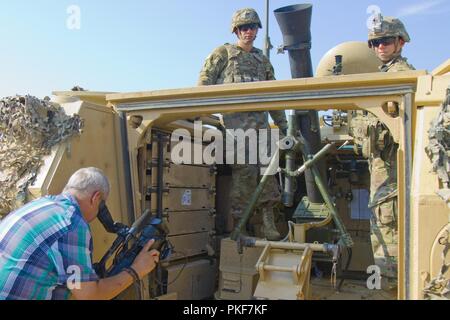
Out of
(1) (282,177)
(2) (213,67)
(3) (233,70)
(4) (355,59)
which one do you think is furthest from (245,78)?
(4) (355,59)

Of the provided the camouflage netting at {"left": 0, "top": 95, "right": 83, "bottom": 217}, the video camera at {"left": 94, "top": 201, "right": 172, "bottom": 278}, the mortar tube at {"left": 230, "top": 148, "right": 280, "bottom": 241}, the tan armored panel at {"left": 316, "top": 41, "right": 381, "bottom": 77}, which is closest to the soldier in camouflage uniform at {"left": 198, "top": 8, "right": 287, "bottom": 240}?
the mortar tube at {"left": 230, "top": 148, "right": 280, "bottom": 241}

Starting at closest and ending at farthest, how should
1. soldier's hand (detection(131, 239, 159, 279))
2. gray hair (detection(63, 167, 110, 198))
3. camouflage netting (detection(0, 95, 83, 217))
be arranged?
gray hair (detection(63, 167, 110, 198))
soldier's hand (detection(131, 239, 159, 279))
camouflage netting (detection(0, 95, 83, 217))

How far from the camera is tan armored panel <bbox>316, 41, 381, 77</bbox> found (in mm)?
6613

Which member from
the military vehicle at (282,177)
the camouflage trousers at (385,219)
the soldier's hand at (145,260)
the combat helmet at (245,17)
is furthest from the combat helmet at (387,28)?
the soldier's hand at (145,260)

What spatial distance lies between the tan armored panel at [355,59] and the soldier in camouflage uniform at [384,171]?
200 centimetres

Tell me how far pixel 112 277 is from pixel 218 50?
3.32m

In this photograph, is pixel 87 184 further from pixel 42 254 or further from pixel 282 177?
pixel 282 177

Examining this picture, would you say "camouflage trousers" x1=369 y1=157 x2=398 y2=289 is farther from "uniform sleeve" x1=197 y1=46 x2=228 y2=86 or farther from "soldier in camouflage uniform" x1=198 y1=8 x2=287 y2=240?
"uniform sleeve" x1=197 y1=46 x2=228 y2=86

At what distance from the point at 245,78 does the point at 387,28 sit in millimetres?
1600

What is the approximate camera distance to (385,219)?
167 inches

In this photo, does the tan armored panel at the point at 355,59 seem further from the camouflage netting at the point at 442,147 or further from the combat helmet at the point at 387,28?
the camouflage netting at the point at 442,147

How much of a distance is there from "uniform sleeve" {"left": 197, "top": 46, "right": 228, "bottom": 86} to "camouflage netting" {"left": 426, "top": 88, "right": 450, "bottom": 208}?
305cm
